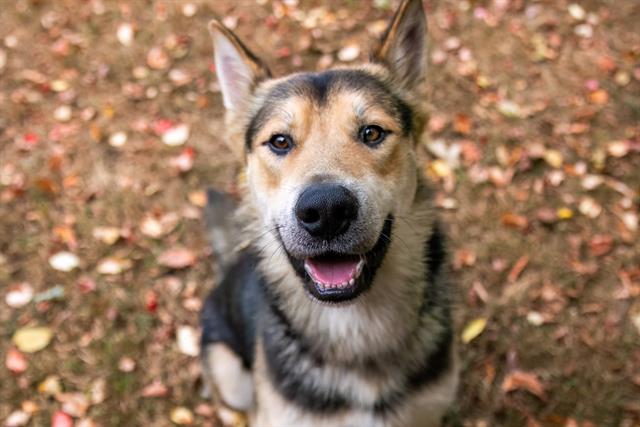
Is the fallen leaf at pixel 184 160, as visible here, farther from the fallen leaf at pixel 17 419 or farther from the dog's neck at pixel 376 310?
the dog's neck at pixel 376 310

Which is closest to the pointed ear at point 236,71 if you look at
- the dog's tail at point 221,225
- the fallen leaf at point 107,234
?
the dog's tail at point 221,225

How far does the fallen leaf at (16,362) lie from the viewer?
4.82 m

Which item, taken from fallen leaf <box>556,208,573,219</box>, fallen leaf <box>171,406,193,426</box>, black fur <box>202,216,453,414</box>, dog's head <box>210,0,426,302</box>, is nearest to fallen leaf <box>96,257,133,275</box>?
fallen leaf <box>171,406,193,426</box>

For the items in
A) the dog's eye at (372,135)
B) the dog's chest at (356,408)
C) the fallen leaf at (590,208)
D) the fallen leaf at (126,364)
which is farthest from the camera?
the fallen leaf at (590,208)

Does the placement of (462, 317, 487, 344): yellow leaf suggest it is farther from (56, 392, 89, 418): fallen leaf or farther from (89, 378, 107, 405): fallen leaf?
(56, 392, 89, 418): fallen leaf

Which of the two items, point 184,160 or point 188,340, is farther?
point 184,160

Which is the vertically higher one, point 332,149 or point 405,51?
point 405,51

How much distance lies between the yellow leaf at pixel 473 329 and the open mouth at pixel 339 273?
2.06 m

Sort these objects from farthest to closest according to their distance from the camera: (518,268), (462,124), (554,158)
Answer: (462,124)
(554,158)
(518,268)

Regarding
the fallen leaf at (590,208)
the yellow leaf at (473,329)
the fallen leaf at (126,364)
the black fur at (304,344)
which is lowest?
the fallen leaf at (126,364)

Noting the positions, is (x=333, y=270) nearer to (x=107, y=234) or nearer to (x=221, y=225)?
(x=221, y=225)

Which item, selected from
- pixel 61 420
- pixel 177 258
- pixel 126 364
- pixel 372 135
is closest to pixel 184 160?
pixel 177 258

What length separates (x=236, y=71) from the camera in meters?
3.62

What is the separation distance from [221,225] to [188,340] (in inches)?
46.2
